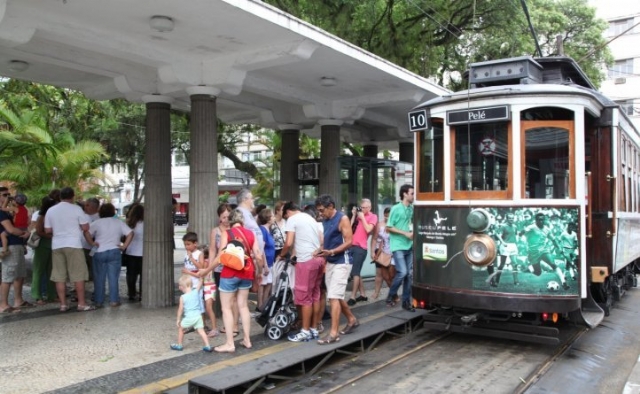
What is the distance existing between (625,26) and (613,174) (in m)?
34.0

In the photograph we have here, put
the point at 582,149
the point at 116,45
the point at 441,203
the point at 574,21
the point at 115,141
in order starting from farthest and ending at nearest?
the point at 115,141 < the point at 574,21 < the point at 116,45 < the point at 441,203 < the point at 582,149

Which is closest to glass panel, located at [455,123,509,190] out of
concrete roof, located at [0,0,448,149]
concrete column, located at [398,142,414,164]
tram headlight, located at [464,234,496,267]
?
tram headlight, located at [464,234,496,267]

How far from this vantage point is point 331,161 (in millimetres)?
11258

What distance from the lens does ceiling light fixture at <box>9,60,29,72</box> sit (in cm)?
767

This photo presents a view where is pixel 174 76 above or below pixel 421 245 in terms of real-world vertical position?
above

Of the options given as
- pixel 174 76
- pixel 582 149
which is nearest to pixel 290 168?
pixel 174 76

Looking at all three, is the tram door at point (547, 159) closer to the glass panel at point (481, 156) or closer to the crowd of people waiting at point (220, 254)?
the glass panel at point (481, 156)

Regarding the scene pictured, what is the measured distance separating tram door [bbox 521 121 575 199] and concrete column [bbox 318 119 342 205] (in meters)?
5.75

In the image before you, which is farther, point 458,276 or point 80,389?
point 458,276

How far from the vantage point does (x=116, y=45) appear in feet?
22.7

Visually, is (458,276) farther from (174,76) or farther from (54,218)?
(54,218)

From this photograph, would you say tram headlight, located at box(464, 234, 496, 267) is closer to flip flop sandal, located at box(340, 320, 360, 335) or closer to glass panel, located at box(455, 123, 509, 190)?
glass panel, located at box(455, 123, 509, 190)

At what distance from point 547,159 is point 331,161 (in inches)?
237

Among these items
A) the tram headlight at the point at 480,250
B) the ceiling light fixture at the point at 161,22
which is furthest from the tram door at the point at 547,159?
the ceiling light fixture at the point at 161,22
